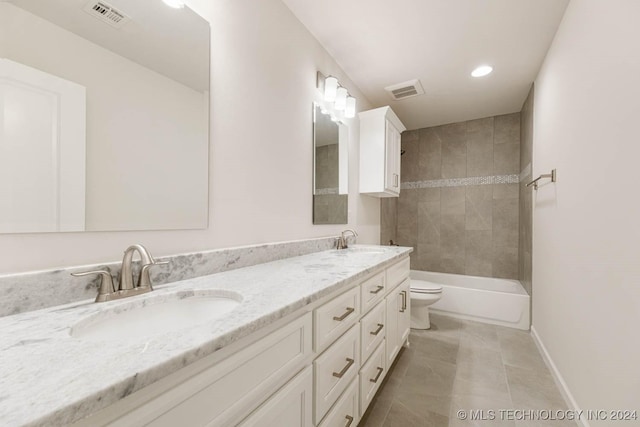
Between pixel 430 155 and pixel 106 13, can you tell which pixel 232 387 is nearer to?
pixel 106 13

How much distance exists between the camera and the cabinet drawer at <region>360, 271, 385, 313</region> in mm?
1232

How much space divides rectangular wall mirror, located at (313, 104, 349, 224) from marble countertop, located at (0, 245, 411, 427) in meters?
1.14

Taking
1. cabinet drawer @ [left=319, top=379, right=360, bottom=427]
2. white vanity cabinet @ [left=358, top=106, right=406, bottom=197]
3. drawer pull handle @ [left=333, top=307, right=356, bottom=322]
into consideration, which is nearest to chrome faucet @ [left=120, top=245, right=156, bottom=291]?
drawer pull handle @ [left=333, top=307, right=356, bottom=322]

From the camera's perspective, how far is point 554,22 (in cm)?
171

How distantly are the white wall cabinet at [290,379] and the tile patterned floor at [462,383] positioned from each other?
0.22m

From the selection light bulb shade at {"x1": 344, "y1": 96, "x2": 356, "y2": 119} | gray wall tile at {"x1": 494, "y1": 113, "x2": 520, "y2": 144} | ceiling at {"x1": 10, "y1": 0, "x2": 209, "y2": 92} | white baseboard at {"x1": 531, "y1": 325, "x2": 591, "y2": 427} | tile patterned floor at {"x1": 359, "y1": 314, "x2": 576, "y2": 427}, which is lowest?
tile patterned floor at {"x1": 359, "y1": 314, "x2": 576, "y2": 427}

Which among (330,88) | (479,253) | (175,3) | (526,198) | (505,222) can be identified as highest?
(330,88)

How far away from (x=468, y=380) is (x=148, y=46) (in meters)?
2.43

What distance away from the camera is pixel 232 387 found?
1.84 ft

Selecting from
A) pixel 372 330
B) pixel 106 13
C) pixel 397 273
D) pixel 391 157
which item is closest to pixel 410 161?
pixel 391 157

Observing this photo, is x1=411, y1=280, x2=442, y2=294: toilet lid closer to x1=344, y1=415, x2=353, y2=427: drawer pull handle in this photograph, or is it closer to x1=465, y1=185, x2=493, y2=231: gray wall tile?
x1=465, y1=185, x2=493, y2=231: gray wall tile

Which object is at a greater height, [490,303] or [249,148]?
[249,148]

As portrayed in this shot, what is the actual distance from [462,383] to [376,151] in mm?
1889

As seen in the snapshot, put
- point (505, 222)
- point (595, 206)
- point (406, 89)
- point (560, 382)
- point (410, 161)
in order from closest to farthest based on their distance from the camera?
point (595, 206)
point (560, 382)
point (406, 89)
point (505, 222)
point (410, 161)
